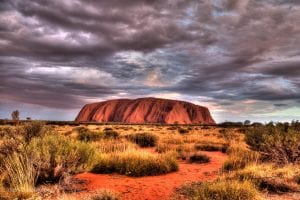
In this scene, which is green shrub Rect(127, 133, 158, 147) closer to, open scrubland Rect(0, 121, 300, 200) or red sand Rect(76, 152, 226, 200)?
open scrubland Rect(0, 121, 300, 200)

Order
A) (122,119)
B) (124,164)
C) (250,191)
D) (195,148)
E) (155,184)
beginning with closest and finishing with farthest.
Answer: (250,191)
(155,184)
(124,164)
(195,148)
(122,119)

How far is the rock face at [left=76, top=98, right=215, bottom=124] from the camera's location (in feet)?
513

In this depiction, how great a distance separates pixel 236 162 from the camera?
36.9 ft

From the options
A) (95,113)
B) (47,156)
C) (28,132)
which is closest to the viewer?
(47,156)

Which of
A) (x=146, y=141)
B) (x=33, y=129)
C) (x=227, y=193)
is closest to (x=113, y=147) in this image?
(x=33, y=129)

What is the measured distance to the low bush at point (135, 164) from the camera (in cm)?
1056

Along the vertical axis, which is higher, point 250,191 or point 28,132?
point 28,132

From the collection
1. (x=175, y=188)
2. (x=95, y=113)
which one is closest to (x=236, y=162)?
(x=175, y=188)

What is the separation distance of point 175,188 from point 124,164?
2948mm

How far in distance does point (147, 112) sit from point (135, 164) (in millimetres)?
153447

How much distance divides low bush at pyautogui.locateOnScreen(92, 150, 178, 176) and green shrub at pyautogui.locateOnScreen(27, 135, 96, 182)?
1601 mm

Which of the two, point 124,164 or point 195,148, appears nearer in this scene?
point 124,164

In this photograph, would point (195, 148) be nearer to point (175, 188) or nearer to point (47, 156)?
point (175, 188)

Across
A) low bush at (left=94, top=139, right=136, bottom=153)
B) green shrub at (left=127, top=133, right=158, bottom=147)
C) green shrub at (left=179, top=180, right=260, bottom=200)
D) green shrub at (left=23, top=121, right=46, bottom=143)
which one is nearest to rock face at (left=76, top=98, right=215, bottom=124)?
green shrub at (left=127, top=133, right=158, bottom=147)
